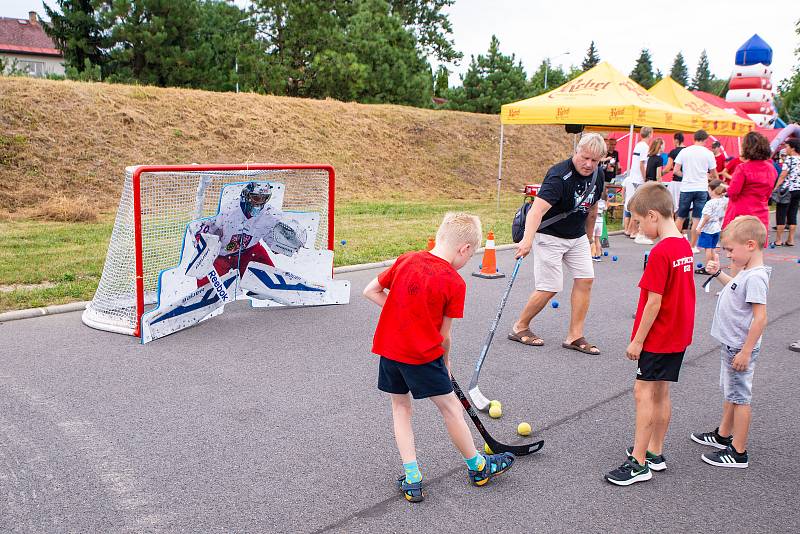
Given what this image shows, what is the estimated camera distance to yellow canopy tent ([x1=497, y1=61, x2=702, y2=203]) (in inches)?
544

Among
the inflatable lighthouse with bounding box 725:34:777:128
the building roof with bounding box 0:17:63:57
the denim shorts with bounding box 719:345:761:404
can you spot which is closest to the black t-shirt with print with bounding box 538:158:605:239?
the denim shorts with bounding box 719:345:761:404

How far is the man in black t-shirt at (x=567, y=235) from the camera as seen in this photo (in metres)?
5.62

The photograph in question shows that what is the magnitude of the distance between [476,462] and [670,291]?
1357mm

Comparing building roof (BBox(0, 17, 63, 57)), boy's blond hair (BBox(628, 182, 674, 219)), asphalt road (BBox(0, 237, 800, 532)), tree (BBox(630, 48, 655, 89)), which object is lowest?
asphalt road (BBox(0, 237, 800, 532))

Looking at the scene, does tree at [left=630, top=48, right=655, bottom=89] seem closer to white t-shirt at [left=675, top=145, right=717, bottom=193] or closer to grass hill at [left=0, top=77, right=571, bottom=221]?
grass hill at [left=0, top=77, right=571, bottom=221]

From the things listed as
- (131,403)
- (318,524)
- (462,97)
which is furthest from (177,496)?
(462,97)

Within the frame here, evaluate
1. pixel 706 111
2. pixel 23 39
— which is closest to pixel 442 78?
pixel 706 111

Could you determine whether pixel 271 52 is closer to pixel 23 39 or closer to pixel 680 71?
pixel 23 39

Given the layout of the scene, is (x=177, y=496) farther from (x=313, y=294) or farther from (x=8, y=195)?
(x=8, y=195)

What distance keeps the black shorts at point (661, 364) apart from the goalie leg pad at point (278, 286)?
434 centimetres

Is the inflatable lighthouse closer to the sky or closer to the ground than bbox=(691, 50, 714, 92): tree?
closer to the ground

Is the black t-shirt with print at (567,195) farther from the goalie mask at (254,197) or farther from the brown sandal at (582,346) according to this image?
the goalie mask at (254,197)

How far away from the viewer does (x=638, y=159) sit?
512 inches

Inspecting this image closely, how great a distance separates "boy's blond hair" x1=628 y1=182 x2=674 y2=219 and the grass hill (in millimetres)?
11579
